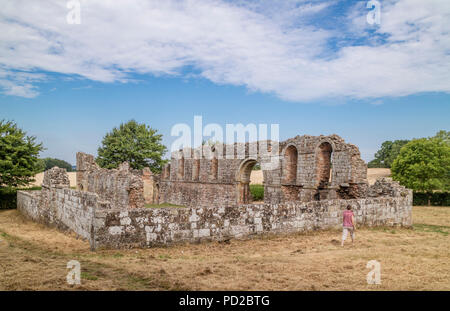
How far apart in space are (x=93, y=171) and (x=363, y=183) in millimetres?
20706

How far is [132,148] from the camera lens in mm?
41094

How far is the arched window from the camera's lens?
2269cm

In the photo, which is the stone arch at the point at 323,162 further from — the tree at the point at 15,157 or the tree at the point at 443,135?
the tree at the point at 443,135

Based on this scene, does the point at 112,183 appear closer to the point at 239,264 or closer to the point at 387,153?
the point at 239,264

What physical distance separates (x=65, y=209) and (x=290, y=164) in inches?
572

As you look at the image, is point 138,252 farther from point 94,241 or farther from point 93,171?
point 93,171

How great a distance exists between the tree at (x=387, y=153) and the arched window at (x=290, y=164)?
4702cm

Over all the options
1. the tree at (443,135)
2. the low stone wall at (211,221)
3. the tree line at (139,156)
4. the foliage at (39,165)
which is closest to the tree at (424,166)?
the tree line at (139,156)

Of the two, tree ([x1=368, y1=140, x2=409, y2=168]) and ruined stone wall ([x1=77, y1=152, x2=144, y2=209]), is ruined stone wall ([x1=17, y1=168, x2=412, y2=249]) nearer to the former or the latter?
ruined stone wall ([x1=77, y1=152, x2=144, y2=209])

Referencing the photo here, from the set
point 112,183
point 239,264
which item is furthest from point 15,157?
point 239,264

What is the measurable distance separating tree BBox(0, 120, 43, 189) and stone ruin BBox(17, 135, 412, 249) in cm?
394

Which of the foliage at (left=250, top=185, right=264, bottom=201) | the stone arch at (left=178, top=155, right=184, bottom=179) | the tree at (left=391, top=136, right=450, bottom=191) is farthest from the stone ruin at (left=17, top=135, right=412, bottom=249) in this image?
the tree at (left=391, top=136, right=450, bottom=191)

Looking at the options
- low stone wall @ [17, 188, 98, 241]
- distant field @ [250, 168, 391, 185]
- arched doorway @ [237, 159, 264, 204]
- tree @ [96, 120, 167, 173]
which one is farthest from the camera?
distant field @ [250, 168, 391, 185]

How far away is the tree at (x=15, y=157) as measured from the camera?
957 inches
